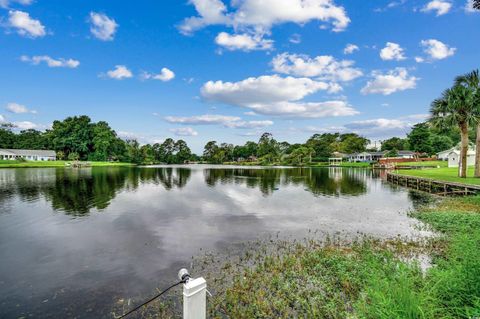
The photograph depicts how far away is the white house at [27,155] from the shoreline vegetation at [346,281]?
107 meters

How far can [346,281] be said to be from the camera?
23.6 ft

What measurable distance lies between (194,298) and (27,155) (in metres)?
115

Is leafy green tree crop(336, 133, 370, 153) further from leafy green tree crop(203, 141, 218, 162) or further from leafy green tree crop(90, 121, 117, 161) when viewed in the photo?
leafy green tree crop(90, 121, 117, 161)

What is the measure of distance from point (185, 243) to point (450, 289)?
9299 mm

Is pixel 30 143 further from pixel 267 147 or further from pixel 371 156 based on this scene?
pixel 371 156

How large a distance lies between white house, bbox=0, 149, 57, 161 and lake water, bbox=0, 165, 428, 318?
83.4m

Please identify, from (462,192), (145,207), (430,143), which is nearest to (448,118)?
(462,192)

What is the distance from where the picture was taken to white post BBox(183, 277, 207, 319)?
3270 mm

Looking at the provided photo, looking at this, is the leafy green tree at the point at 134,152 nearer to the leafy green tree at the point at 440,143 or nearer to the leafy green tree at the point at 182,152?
the leafy green tree at the point at 182,152

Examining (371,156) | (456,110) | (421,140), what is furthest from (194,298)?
(371,156)

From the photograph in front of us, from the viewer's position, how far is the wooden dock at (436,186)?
74.1 ft

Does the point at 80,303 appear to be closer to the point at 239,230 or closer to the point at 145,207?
the point at 239,230

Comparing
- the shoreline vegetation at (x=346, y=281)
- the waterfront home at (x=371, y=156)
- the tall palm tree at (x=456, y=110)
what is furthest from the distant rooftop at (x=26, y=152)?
the waterfront home at (x=371, y=156)

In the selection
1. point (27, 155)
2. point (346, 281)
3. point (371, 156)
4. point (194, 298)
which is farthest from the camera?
point (371, 156)
